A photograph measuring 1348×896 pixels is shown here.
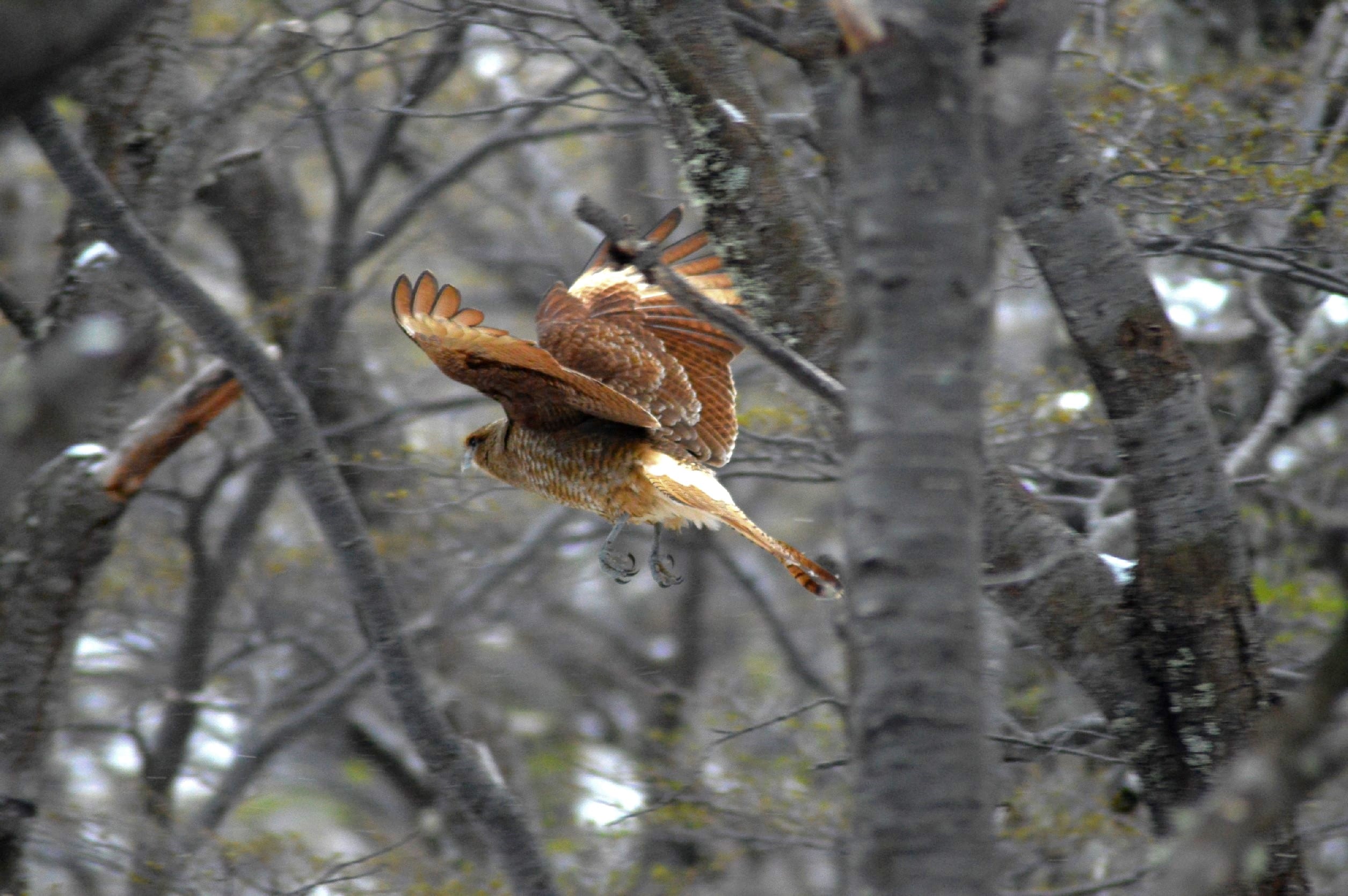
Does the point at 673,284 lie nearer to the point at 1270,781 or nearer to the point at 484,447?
the point at 1270,781

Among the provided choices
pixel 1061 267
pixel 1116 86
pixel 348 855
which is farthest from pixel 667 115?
pixel 348 855

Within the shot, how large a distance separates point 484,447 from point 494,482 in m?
0.64

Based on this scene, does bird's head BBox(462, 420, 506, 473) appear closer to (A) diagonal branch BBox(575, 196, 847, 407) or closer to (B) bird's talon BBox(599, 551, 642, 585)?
(B) bird's talon BBox(599, 551, 642, 585)

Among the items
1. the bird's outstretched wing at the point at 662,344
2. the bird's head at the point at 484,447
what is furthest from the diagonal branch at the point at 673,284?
the bird's head at the point at 484,447

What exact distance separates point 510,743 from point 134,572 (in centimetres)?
251

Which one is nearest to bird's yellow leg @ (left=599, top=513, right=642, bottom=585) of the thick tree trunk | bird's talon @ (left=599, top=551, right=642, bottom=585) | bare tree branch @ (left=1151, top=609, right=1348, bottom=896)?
bird's talon @ (left=599, top=551, right=642, bottom=585)

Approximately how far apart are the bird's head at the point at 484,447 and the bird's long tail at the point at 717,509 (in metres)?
0.85

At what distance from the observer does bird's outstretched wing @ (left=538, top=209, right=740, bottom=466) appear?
4430mm

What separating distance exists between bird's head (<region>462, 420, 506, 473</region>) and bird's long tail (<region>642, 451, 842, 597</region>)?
2.79 ft

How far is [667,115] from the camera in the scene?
3.46 metres

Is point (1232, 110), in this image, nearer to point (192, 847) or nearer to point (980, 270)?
point (980, 270)

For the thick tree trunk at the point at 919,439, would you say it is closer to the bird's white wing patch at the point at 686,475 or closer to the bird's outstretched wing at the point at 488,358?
the bird's outstretched wing at the point at 488,358

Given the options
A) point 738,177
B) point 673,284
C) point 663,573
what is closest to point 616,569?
point 663,573

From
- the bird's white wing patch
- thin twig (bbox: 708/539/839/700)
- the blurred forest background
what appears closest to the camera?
the bird's white wing patch
